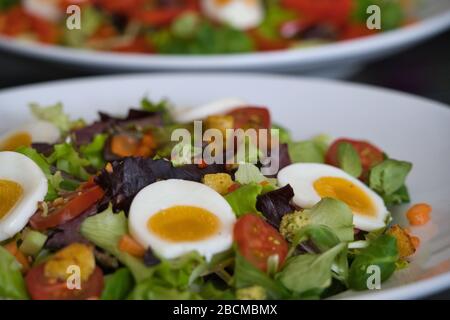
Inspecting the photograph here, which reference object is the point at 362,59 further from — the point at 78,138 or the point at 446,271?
the point at 446,271

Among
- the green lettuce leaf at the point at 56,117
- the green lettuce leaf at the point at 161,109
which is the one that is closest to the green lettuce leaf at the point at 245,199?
the green lettuce leaf at the point at 161,109

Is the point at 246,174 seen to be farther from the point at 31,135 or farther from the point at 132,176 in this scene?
the point at 31,135

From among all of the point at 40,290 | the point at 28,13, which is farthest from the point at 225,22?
the point at 40,290

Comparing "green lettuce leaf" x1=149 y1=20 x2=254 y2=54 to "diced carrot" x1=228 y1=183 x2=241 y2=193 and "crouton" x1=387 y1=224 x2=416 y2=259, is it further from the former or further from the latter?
"crouton" x1=387 y1=224 x2=416 y2=259

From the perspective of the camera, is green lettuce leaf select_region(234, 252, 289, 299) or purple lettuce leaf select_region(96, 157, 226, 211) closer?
green lettuce leaf select_region(234, 252, 289, 299)

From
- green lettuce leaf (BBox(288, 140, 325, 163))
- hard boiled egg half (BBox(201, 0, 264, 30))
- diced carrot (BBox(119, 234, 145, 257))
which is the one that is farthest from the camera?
hard boiled egg half (BBox(201, 0, 264, 30))

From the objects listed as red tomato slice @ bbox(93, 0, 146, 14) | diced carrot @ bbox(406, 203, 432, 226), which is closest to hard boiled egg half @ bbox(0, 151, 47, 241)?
diced carrot @ bbox(406, 203, 432, 226)

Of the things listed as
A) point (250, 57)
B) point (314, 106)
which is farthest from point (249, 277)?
point (250, 57)
